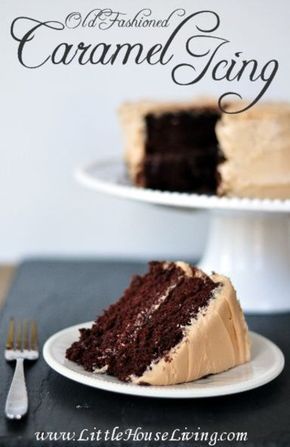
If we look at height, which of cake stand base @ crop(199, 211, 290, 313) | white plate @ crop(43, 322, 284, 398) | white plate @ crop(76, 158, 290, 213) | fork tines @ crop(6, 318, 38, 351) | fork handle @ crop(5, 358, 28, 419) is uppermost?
white plate @ crop(76, 158, 290, 213)

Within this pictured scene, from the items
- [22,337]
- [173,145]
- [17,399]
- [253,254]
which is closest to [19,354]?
[22,337]

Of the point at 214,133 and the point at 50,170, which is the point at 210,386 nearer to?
the point at 214,133

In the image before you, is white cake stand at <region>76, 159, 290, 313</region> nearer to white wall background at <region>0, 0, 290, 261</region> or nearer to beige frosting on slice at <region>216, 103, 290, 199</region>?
beige frosting on slice at <region>216, 103, 290, 199</region>

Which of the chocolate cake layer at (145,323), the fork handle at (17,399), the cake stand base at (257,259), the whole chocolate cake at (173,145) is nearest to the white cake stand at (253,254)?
the cake stand base at (257,259)

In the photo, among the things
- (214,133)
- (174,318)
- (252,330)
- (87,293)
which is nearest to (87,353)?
(174,318)

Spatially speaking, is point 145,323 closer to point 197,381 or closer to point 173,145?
point 197,381

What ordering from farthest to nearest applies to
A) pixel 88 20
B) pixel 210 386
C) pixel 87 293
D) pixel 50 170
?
1. pixel 50 170
2. pixel 87 293
3. pixel 88 20
4. pixel 210 386

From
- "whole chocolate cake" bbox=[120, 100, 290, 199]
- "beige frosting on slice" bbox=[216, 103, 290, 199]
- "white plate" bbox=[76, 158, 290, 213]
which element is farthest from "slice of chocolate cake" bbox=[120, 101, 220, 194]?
"beige frosting on slice" bbox=[216, 103, 290, 199]
